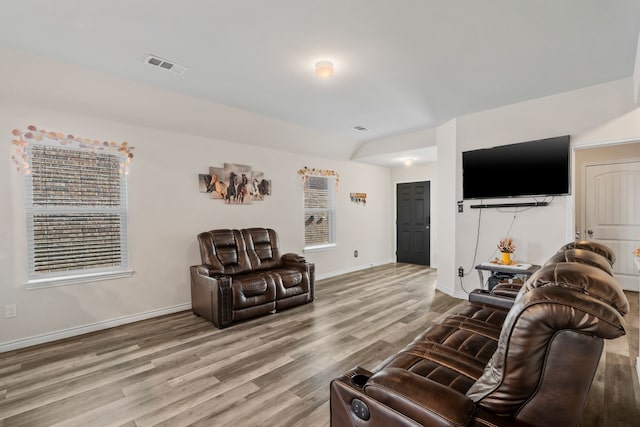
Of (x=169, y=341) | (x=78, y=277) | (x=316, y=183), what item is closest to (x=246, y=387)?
(x=169, y=341)

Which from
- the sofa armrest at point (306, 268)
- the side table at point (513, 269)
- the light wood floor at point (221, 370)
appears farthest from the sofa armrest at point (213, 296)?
the side table at point (513, 269)

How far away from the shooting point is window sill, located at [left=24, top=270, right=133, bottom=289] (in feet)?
10.0

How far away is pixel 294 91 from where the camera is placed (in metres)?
3.43

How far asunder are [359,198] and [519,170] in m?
3.24

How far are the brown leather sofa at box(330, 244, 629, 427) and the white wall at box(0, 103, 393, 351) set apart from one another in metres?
3.32

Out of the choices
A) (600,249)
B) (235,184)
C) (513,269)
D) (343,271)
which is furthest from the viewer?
(343,271)

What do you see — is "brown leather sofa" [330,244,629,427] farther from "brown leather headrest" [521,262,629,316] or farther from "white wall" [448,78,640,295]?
"white wall" [448,78,640,295]

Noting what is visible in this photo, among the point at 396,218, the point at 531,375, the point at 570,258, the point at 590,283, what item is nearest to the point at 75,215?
the point at 531,375

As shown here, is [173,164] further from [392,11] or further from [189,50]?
[392,11]

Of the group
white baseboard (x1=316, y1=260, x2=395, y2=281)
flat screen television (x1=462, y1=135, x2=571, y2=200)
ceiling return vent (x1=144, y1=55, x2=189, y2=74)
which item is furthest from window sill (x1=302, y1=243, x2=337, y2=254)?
ceiling return vent (x1=144, y1=55, x2=189, y2=74)

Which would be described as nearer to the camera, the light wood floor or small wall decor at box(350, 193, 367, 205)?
the light wood floor

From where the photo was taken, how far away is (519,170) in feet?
12.4

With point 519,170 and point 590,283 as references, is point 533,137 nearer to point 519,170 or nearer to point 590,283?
point 519,170

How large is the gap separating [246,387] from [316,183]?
4073 mm
